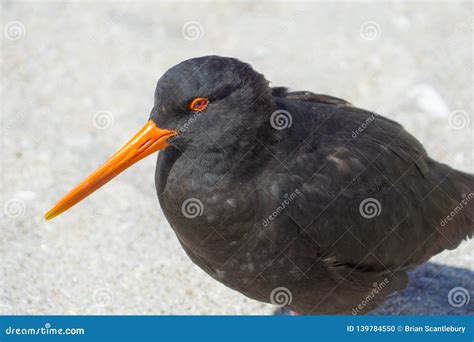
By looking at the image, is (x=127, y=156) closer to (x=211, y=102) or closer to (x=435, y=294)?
(x=211, y=102)

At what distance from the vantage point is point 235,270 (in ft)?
13.0

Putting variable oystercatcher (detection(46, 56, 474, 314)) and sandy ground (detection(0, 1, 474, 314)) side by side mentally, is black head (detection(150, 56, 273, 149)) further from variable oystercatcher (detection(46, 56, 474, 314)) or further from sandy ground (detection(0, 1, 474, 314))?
sandy ground (detection(0, 1, 474, 314))

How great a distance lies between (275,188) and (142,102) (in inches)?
134

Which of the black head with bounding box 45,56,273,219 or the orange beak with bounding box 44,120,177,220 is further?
the orange beak with bounding box 44,120,177,220

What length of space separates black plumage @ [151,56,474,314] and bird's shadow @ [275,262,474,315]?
2.15 feet

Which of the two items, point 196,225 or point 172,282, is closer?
point 196,225

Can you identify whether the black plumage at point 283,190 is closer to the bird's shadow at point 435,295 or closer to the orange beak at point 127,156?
the orange beak at point 127,156

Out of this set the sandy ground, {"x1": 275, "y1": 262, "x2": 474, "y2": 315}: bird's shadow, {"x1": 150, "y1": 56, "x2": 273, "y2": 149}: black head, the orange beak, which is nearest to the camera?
{"x1": 150, "y1": 56, "x2": 273, "y2": 149}: black head

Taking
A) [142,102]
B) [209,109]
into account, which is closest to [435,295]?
[209,109]

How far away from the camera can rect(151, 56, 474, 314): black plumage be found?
3789 millimetres

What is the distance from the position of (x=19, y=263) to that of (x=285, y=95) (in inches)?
87.3

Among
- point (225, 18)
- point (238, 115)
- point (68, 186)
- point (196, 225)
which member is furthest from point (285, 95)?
point (225, 18)

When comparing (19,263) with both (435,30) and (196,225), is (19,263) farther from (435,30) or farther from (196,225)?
(435,30)

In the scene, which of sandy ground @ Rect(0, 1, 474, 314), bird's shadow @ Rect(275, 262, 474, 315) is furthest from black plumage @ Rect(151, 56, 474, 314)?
sandy ground @ Rect(0, 1, 474, 314)
